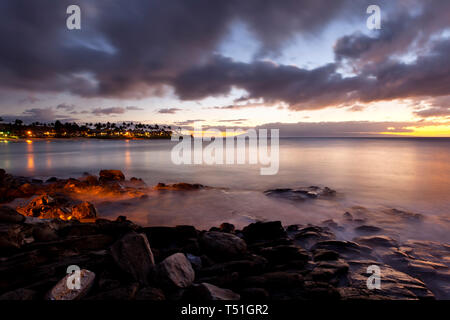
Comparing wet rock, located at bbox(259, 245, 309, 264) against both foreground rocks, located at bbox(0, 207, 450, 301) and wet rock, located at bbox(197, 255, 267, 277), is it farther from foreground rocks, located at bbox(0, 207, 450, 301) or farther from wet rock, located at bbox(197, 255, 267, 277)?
wet rock, located at bbox(197, 255, 267, 277)

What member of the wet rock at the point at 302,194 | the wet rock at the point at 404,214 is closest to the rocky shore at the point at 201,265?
the wet rock at the point at 404,214

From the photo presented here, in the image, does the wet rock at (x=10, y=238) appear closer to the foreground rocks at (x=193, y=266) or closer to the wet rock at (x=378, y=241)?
the foreground rocks at (x=193, y=266)

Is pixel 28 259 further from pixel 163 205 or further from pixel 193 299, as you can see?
pixel 163 205

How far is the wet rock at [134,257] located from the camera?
3223mm

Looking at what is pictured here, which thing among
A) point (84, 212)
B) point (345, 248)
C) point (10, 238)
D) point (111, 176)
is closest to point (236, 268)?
point (345, 248)

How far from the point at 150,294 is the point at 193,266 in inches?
41.6

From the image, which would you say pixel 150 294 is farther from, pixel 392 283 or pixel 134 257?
pixel 392 283

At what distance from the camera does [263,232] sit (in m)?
5.57

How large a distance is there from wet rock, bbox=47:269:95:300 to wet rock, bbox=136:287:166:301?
722 mm

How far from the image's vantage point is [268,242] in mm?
5039

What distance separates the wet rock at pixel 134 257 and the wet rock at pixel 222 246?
123 centimetres
